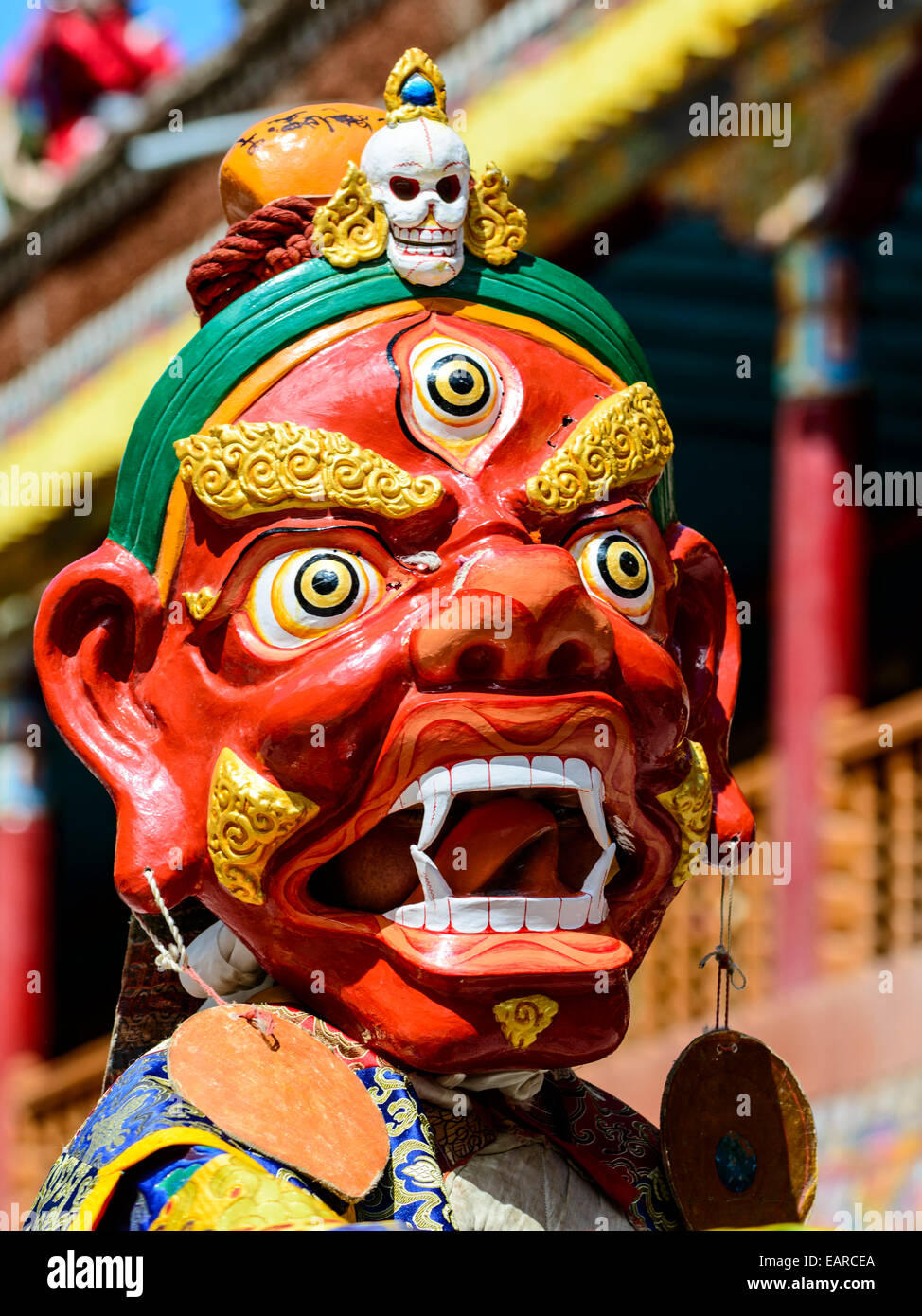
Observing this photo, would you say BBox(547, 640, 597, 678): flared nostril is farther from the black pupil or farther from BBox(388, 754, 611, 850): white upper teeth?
the black pupil

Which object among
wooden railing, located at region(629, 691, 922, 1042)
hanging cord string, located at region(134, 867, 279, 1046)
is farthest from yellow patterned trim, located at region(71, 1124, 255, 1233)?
wooden railing, located at region(629, 691, 922, 1042)

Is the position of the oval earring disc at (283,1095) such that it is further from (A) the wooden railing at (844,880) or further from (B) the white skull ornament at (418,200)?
(A) the wooden railing at (844,880)

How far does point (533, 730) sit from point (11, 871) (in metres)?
8.19

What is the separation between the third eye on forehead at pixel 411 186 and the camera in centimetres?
266

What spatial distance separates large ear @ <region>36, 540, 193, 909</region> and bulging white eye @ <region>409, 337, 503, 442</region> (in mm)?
350

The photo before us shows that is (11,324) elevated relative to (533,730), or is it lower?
elevated

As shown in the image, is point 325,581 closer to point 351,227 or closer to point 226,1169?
point 351,227

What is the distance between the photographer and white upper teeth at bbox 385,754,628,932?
246 centimetres

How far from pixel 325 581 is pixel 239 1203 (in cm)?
63

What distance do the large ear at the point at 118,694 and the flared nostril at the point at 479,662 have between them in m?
0.35

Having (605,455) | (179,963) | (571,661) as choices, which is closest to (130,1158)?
(179,963)

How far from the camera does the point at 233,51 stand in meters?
9.18
